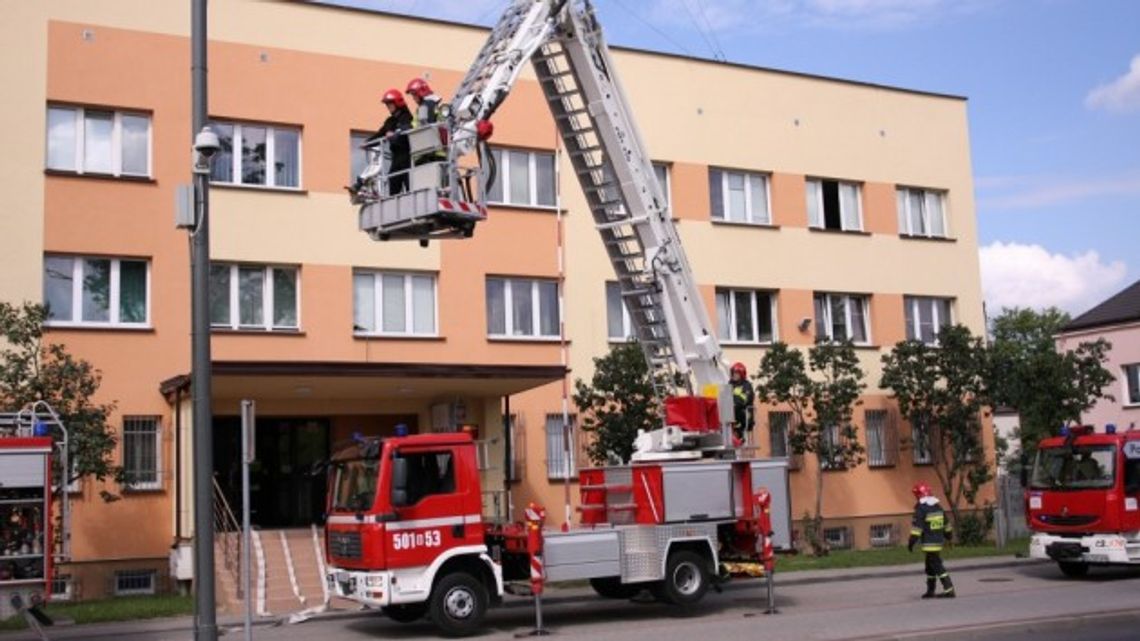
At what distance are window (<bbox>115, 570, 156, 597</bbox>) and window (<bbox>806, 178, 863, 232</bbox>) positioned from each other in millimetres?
17383

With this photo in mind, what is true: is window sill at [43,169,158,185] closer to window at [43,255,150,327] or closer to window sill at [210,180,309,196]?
window sill at [210,180,309,196]

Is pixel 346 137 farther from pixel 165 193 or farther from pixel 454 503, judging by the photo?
pixel 454 503

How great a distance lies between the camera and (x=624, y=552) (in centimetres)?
Result: 1658

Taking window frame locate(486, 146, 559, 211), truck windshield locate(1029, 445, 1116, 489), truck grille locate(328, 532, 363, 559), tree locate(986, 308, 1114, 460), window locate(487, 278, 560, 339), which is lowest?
truck grille locate(328, 532, 363, 559)

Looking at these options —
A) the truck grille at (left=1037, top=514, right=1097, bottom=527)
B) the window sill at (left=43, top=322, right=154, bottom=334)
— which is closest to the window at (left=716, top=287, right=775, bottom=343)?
the truck grille at (left=1037, top=514, right=1097, bottom=527)

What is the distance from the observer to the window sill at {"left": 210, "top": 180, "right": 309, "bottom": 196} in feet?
77.4

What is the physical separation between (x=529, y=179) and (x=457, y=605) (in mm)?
13078

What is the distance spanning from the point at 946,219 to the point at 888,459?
6.94m

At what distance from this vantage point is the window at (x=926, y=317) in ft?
105

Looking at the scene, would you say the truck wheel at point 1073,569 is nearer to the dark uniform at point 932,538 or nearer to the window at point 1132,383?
the dark uniform at point 932,538

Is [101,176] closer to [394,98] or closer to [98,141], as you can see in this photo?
[98,141]

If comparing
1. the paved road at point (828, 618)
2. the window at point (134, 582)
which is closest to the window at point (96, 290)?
the window at point (134, 582)

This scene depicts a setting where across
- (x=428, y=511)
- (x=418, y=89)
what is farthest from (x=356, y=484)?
(x=418, y=89)

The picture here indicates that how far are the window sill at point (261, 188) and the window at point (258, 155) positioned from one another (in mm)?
135
